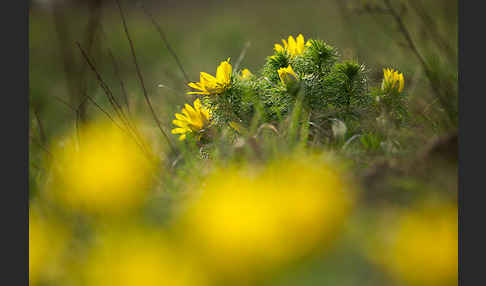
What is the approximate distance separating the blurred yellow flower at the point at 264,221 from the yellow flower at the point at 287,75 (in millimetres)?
621

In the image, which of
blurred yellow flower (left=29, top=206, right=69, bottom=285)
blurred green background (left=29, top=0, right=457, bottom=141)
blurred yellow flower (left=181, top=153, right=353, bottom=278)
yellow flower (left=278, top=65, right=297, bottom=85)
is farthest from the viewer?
blurred green background (left=29, top=0, right=457, bottom=141)

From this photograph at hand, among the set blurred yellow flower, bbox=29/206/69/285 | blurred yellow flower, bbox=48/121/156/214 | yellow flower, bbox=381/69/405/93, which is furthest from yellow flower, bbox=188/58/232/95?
blurred yellow flower, bbox=29/206/69/285

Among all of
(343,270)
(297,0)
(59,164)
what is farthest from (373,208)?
(297,0)

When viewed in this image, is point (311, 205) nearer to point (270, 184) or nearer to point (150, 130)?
point (270, 184)

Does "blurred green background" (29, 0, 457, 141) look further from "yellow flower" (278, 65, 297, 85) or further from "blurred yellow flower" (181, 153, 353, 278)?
"blurred yellow flower" (181, 153, 353, 278)

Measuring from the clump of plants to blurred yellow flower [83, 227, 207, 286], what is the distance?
0.69m

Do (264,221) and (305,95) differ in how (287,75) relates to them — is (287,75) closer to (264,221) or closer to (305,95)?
(305,95)

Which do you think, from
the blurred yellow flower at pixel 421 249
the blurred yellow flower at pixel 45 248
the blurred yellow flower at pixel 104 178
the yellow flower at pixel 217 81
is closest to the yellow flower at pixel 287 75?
the yellow flower at pixel 217 81

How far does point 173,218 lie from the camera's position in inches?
37.1

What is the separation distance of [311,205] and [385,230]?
0.19 m

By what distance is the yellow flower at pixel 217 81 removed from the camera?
60.1 inches

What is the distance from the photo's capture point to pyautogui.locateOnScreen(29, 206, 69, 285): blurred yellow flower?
3.39ft

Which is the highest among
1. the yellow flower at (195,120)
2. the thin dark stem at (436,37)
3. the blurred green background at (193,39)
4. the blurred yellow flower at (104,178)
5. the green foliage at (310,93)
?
the blurred green background at (193,39)

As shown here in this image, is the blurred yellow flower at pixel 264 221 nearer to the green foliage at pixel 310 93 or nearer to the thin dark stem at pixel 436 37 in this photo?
the green foliage at pixel 310 93
